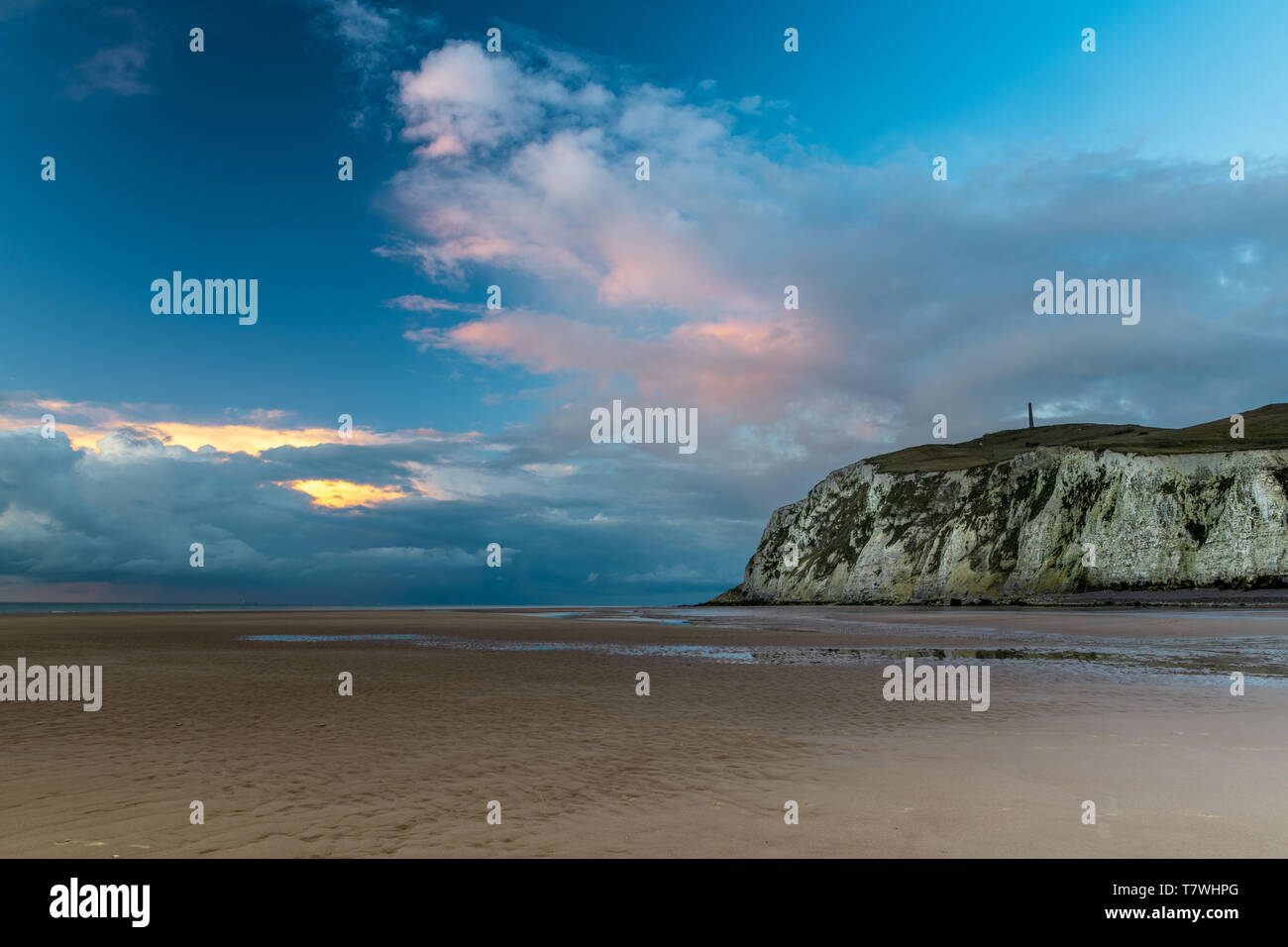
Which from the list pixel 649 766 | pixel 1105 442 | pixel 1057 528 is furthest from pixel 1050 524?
pixel 649 766

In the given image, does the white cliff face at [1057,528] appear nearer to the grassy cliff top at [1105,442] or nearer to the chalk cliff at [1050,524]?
the chalk cliff at [1050,524]

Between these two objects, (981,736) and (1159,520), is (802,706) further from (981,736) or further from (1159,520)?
(1159,520)

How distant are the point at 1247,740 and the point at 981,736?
12.0 feet

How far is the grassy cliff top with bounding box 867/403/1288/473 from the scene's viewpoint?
87062mm

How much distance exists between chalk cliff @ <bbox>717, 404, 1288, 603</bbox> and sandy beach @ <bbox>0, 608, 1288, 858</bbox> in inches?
2747

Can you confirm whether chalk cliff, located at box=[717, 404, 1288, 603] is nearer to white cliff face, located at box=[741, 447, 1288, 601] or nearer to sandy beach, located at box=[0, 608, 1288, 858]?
white cliff face, located at box=[741, 447, 1288, 601]

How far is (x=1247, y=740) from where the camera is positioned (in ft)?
35.3

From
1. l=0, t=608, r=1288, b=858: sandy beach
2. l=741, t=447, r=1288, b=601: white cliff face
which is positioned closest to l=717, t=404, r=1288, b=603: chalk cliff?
l=741, t=447, r=1288, b=601: white cliff face

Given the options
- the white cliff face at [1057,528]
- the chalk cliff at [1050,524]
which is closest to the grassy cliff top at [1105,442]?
the chalk cliff at [1050,524]

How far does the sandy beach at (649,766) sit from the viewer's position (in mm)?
6742

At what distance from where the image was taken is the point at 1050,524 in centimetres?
8906

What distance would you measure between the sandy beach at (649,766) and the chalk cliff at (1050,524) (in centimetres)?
6978

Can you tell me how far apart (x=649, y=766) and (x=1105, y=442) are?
122m
